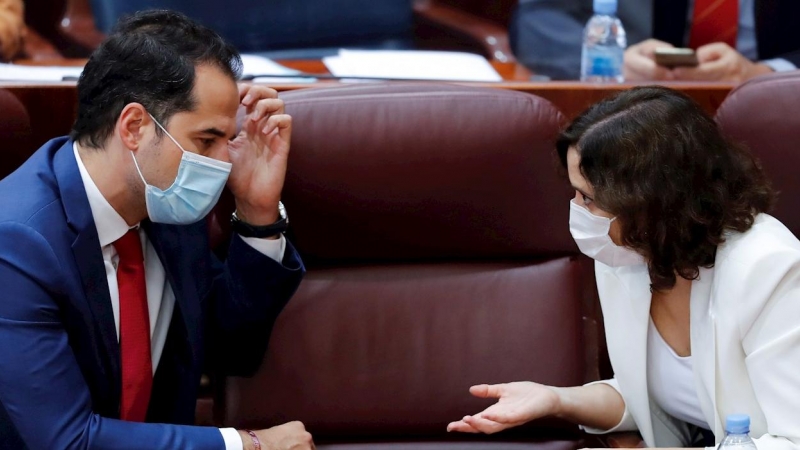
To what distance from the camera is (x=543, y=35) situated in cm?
310

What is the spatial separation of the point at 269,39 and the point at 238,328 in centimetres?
184

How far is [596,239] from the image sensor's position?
5.53ft

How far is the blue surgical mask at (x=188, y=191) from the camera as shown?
163 centimetres

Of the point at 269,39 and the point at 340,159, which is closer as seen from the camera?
the point at 340,159

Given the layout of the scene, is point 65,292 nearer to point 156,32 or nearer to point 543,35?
point 156,32

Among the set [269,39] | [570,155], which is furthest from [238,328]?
[269,39]

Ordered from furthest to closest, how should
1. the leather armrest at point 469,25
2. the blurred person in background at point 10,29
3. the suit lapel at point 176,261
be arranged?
1. the leather armrest at point 469,25
2. the blurred person in background at point 10,29
3. the suit lapel at point 176,261

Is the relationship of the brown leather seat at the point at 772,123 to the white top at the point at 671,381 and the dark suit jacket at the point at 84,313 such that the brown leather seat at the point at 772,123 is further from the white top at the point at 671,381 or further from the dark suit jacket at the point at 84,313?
the dark suit jacket at the point at 84,313

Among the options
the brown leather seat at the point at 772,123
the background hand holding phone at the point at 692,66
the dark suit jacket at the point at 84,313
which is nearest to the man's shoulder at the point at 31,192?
the dark suit jacket at the point at 84,313

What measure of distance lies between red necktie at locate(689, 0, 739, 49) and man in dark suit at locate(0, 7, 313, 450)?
1.64 meters

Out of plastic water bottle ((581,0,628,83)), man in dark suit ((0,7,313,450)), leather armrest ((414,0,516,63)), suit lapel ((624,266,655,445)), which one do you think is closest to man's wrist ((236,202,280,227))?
man in dark suit ((0,7,313,450))

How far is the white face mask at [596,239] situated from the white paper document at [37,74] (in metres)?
0.98

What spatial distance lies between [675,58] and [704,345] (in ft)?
3.62

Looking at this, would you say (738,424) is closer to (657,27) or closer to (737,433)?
(737,433)
